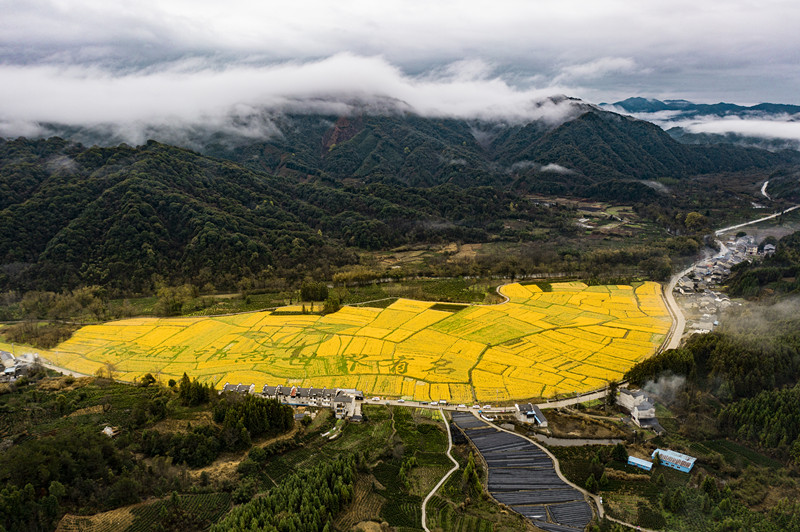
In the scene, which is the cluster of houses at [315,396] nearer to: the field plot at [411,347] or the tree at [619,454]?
the field plot at [411,347]

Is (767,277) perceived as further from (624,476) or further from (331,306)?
(331,306)

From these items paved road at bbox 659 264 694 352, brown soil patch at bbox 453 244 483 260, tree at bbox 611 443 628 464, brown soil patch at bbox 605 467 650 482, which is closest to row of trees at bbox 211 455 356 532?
brown soil patch at bbox 605 467 650 482

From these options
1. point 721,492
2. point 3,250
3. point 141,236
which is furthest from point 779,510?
point 3,250

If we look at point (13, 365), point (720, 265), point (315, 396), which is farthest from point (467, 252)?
point (13, 365)

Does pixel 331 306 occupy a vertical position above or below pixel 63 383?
above

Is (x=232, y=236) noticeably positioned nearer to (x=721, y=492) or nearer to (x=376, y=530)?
(x=376, y=530)

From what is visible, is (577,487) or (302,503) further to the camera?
(577,487)
